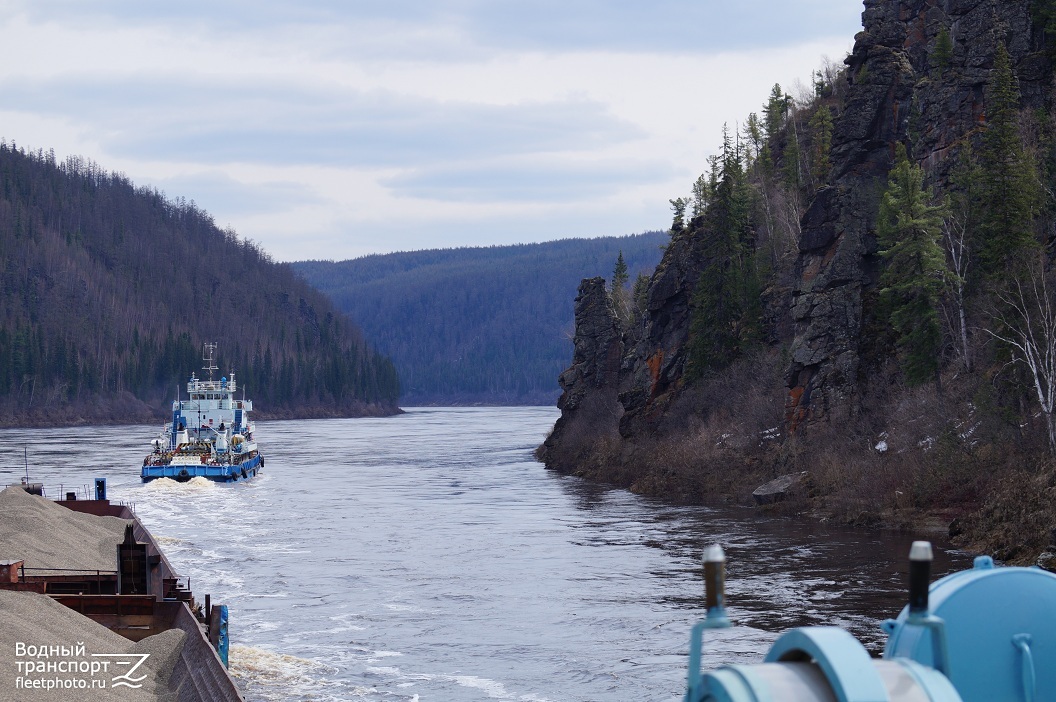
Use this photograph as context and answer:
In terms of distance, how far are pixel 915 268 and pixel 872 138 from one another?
1383 cm

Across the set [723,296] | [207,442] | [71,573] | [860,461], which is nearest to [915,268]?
[860,461]

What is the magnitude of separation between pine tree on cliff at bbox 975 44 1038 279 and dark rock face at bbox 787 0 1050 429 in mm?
5323

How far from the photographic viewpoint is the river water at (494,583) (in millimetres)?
23984

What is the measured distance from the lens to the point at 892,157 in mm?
64625

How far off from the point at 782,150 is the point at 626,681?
3154 inches

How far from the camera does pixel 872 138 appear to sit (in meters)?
64.9

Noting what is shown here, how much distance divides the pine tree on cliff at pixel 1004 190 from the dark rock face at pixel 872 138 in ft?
17.5

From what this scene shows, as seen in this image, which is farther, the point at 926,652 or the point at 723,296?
Answer: the point at 723,296

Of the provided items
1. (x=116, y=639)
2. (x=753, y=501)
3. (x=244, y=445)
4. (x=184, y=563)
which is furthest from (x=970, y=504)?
(x=244, y=445)

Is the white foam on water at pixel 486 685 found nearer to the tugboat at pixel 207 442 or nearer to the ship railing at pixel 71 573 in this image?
the ship railing at pixel 71 573

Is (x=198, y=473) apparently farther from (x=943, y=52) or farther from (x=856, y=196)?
(x=943, y=52)

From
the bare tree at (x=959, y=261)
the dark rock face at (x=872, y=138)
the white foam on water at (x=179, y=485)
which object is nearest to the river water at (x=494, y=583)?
the white foam on water at (x=179, y=485)

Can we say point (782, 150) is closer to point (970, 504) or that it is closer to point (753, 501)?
point (753, 501)

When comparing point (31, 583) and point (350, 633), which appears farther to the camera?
point (350, 633)
